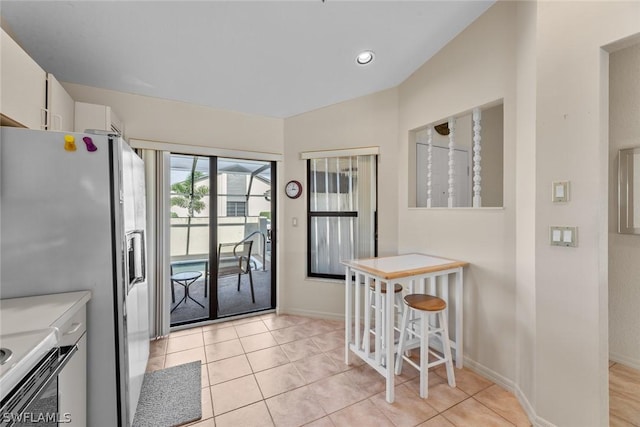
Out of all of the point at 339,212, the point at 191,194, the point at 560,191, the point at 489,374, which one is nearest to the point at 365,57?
the point at 339,212

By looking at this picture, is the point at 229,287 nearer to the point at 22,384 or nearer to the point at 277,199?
the point at 277,199

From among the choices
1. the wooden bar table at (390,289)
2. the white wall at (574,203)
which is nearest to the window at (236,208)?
the wooden bar table at (390,289)

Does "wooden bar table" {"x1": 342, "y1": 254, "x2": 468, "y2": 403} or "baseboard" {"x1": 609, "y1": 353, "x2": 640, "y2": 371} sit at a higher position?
"wooden bar table" {"x1": 342, "y1": 254, "x2": 468, "y2": 403}

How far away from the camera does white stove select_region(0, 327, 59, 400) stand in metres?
0.74

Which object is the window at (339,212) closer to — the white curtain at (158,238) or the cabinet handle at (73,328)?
the white curtain at (158,238)

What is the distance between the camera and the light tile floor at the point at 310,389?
1.71 m

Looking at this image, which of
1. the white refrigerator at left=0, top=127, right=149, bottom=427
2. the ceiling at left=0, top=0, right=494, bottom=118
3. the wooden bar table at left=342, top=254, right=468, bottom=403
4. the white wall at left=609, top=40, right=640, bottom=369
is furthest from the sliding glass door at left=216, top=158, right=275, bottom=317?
the white wall at left=609, top=40, right=640, bottom=369

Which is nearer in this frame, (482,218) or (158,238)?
(482,218)

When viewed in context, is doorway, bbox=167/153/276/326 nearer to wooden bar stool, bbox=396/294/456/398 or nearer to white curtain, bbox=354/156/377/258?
white curtain, bbox=354/156/377/258

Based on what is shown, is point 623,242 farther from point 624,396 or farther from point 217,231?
point 217,231

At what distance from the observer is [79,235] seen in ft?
4.43

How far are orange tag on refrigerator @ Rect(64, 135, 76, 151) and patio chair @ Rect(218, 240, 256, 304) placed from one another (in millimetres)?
2026

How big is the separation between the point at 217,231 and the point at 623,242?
379 centimetres

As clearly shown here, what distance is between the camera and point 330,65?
247 cm
